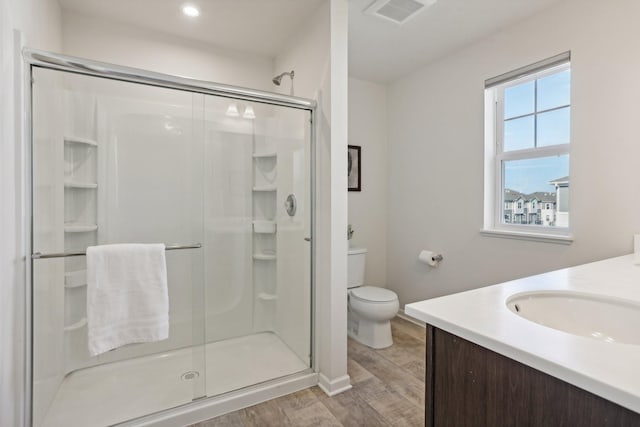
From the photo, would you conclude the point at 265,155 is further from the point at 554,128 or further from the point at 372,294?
the point at 554,128

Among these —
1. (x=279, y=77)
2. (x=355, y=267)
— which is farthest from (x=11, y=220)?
(x=355, y=267)

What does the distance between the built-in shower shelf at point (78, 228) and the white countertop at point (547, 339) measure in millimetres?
1976

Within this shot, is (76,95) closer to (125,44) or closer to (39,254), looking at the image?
(125,44)

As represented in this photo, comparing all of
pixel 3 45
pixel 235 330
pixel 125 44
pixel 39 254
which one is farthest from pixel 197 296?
pixel 125 44

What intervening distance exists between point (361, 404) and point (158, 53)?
274cm

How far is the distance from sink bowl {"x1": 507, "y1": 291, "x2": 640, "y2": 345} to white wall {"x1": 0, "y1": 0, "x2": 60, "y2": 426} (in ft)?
5.99

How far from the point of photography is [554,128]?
210cm

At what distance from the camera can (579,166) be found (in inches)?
74.7

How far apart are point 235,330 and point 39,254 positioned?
1383mm

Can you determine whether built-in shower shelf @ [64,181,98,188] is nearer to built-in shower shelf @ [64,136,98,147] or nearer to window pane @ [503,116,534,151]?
built-in shower shelf @ [64,136,98,147]

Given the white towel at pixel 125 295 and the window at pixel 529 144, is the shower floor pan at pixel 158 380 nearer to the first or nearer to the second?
the white towel at pixel 125 295

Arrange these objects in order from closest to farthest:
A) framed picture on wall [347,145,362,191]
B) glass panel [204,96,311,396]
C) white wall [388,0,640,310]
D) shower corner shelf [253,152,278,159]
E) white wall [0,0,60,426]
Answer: white wall [0,0,60,426]
white wall [388,0,640,310]
glass panel [204,96,311,396]
shower corner shelf [253,152,278,159]
framed picture on wall [347,145,362,191]

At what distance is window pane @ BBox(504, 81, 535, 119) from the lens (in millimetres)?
2251

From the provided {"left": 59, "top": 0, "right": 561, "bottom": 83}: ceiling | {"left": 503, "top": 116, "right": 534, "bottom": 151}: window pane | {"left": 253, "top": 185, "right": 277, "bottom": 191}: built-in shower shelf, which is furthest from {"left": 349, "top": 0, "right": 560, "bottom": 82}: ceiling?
{"left": 253, "top": 185, "right": 277, "bottom": 191}: built-in shower shelf
